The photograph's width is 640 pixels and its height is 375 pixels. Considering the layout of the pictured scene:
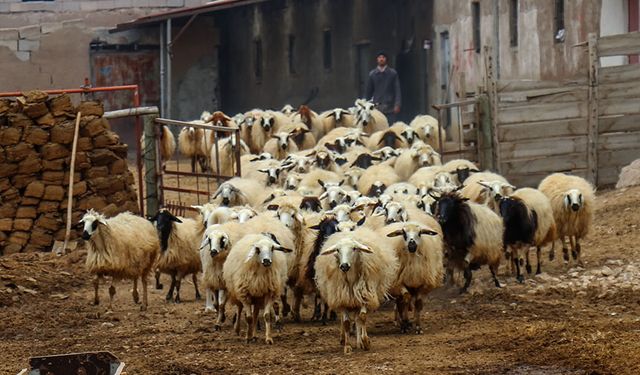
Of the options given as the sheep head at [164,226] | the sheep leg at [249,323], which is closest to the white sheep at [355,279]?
the sheep leg at [249,323]

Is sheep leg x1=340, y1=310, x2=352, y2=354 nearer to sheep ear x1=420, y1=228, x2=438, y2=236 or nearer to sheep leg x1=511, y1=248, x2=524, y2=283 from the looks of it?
sheep ear x1=420, y1=228, x2=438, y2=236

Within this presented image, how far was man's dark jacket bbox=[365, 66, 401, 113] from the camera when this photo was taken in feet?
94.3

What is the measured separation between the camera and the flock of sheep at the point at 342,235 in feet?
43.4

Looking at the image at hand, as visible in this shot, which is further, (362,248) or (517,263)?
(517,263)

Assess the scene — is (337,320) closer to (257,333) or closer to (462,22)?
(257,333)

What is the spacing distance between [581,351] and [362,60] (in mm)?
26069

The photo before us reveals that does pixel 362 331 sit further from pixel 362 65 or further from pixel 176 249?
pixel 362 65

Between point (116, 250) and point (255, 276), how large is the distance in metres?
3.06

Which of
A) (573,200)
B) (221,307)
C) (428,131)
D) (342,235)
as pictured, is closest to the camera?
(342,235)

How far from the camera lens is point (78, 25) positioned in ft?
116

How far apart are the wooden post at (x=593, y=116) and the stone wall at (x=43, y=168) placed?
A: 24.7ft

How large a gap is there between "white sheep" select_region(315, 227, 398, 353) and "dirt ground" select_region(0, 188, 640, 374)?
32 cm

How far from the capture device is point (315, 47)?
38719 mm

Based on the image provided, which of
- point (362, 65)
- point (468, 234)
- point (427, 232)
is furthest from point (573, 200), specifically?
point (362, 65)
